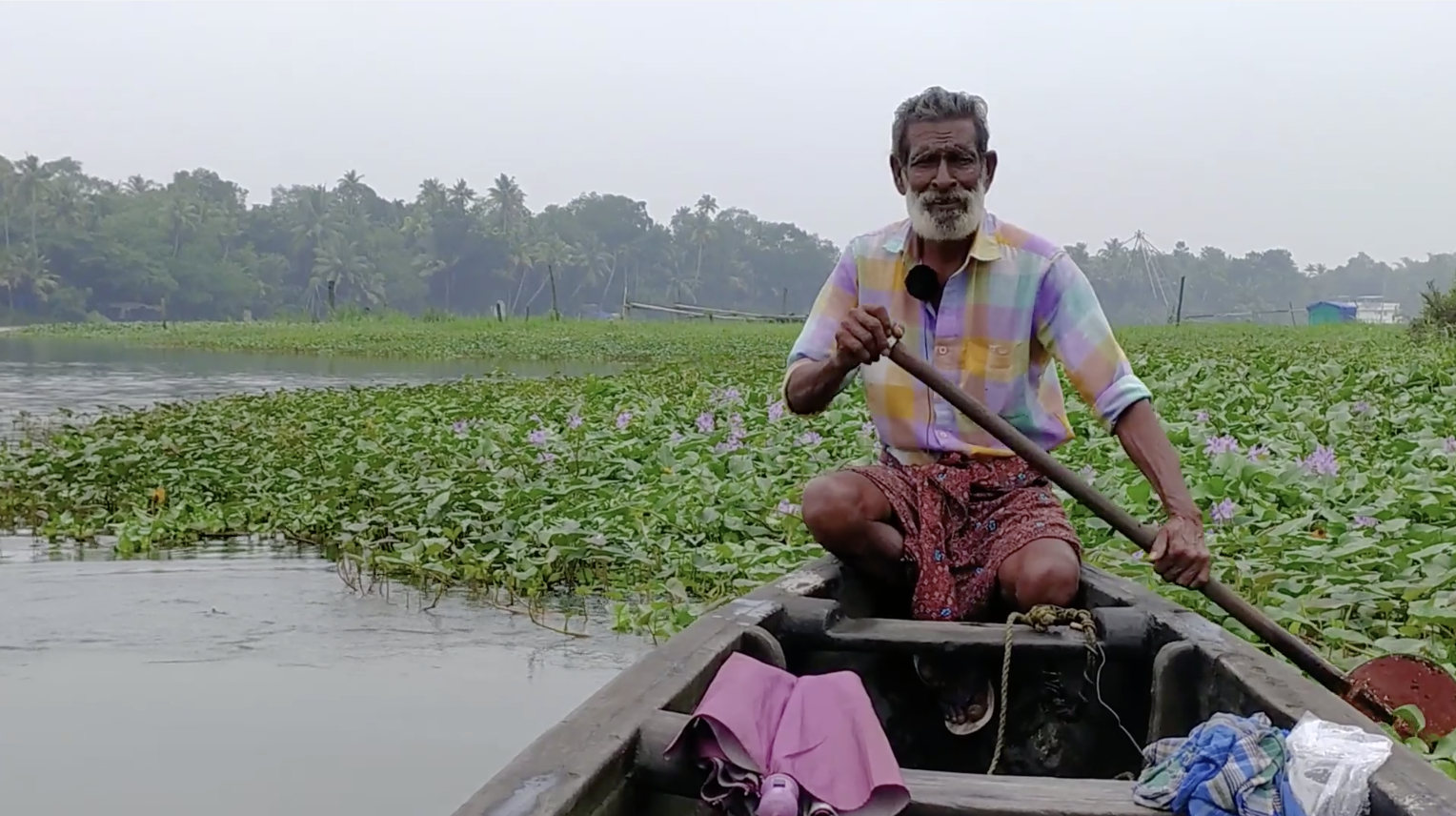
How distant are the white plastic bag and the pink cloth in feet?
1.43

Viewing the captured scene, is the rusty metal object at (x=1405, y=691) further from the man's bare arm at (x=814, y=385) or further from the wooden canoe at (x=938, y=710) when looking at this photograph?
the man's bare arm at (x=814, y=385)

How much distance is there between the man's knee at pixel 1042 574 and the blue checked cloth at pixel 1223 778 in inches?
33.3

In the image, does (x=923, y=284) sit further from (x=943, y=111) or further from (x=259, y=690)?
(x=259, y=690)

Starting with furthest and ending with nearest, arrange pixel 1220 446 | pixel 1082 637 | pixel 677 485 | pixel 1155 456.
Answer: pixel 677 485, pixel 1220 446, pixel 1155 456, pixel 1082 637

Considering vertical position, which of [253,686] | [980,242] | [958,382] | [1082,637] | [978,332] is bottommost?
[253,686]

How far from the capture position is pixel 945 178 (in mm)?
2498

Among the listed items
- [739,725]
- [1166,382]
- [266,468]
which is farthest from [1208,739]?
[1166,382]

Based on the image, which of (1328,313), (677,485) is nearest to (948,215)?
(677,485)

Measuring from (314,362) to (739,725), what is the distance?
17.0 m

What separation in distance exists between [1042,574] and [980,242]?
669 mm

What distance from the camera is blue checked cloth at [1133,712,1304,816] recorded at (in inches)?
56.0

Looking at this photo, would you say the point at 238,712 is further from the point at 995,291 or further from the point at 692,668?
the point at 995,291

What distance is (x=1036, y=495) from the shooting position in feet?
8.63

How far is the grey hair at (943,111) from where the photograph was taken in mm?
2496
